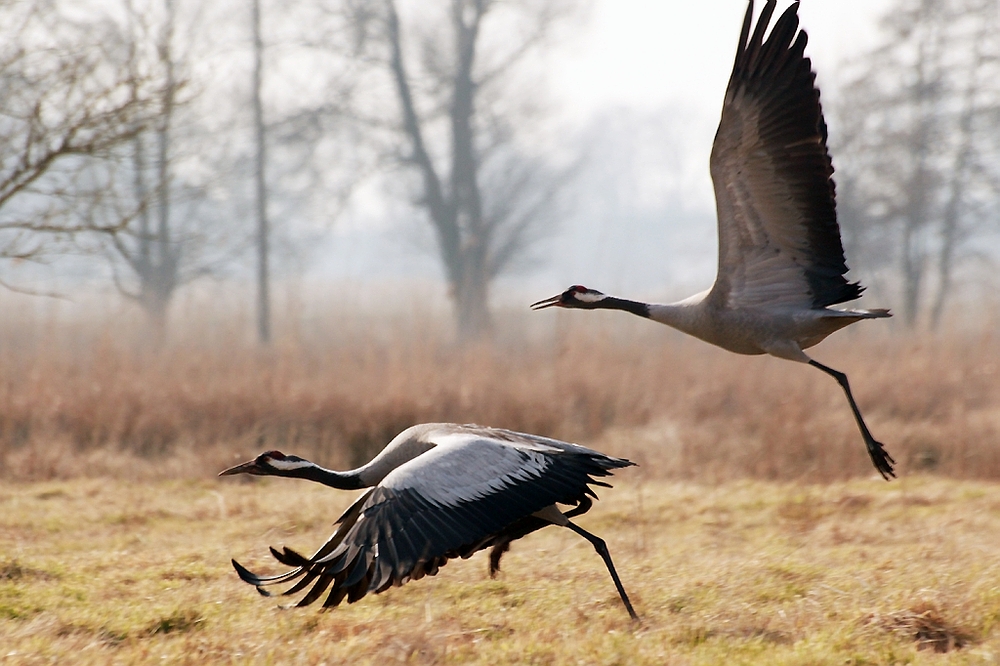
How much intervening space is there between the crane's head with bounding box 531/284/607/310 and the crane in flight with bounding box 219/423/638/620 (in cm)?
124

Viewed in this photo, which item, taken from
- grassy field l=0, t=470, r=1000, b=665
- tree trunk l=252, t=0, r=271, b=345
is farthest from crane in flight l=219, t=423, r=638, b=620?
tree trunk l=252, t=0, r=271, b=345

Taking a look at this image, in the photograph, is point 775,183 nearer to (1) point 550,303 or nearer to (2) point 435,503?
(1) point 550,303

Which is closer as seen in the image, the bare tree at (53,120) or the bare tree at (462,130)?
the bare tree at (53,120)

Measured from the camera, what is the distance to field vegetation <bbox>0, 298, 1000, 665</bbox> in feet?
12.9

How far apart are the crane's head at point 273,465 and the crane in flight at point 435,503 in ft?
0.11

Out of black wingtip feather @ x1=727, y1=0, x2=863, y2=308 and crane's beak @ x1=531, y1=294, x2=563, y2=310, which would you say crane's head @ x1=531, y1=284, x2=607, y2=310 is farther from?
black wingtip feather @ x1=727, y1=0, x2=863, y2=308

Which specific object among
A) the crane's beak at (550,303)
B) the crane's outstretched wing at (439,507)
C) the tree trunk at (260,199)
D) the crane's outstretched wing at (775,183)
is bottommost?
the crane's outstretched wing at (439,507)

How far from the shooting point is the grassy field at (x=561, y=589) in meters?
3.77

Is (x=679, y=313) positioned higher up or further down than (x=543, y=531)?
higher up

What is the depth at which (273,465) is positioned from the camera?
4559mm

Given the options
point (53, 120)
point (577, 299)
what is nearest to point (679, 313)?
point (577, 299)

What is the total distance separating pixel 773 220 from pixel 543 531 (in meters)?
2.85

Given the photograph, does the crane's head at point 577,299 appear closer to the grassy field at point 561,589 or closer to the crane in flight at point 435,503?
the crane in flight at point 435,503

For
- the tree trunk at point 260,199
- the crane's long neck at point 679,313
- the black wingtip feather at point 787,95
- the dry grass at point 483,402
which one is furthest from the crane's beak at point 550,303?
the tree trunk at point 260,199
